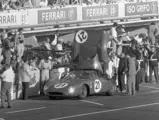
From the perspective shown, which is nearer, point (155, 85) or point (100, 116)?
point (100, 116)

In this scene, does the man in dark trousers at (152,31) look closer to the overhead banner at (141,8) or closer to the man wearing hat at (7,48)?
the overhead banner at (141,8)

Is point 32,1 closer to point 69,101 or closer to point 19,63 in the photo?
point 19,63

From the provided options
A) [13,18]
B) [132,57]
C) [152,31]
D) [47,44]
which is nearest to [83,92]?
[132,57]

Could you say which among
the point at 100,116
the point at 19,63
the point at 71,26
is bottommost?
the point at 100,116

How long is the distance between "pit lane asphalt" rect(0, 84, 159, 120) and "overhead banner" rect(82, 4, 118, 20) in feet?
22.1

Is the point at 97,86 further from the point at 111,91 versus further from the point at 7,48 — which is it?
the point at 7,48

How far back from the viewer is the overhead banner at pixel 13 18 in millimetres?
23516

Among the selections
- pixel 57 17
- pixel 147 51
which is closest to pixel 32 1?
pixel 57 17

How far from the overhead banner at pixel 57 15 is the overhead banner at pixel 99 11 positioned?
27.4 inches

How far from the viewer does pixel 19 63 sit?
67.5 ft

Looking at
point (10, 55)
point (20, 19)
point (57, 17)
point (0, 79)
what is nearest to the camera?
point (0, 79)

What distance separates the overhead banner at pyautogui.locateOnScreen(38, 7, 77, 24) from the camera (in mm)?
25203

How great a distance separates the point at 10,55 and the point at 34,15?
3.39 m

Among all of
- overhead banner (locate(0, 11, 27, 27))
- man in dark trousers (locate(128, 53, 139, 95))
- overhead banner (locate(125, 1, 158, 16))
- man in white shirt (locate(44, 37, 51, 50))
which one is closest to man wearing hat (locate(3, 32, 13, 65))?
overhead banner (locate(0, 11, 27, 27))
